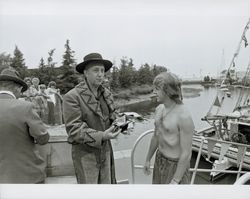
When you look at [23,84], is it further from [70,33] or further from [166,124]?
[166,124]

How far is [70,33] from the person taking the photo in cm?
131

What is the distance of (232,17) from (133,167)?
2.37ft

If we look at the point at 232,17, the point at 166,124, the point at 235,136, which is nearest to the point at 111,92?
the point at 166,124

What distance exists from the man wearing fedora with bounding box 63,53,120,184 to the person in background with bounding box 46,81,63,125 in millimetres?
120

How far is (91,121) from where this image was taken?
1.22 metres

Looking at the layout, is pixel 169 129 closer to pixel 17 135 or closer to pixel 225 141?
pixel 17 135

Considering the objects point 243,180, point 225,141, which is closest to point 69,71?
point 243,180

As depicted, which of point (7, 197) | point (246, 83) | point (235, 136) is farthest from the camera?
point (235, 136)

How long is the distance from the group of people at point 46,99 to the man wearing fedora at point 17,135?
0.27 feet

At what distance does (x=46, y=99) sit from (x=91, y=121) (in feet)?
0.90

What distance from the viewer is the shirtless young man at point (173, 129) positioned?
1.11 m

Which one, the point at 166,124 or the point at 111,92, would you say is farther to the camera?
the point at 111,92

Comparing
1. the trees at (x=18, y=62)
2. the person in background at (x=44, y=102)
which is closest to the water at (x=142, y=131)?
the person in background at (x=44, y=102)

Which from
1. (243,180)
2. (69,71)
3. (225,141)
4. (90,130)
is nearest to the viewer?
(243,180)
